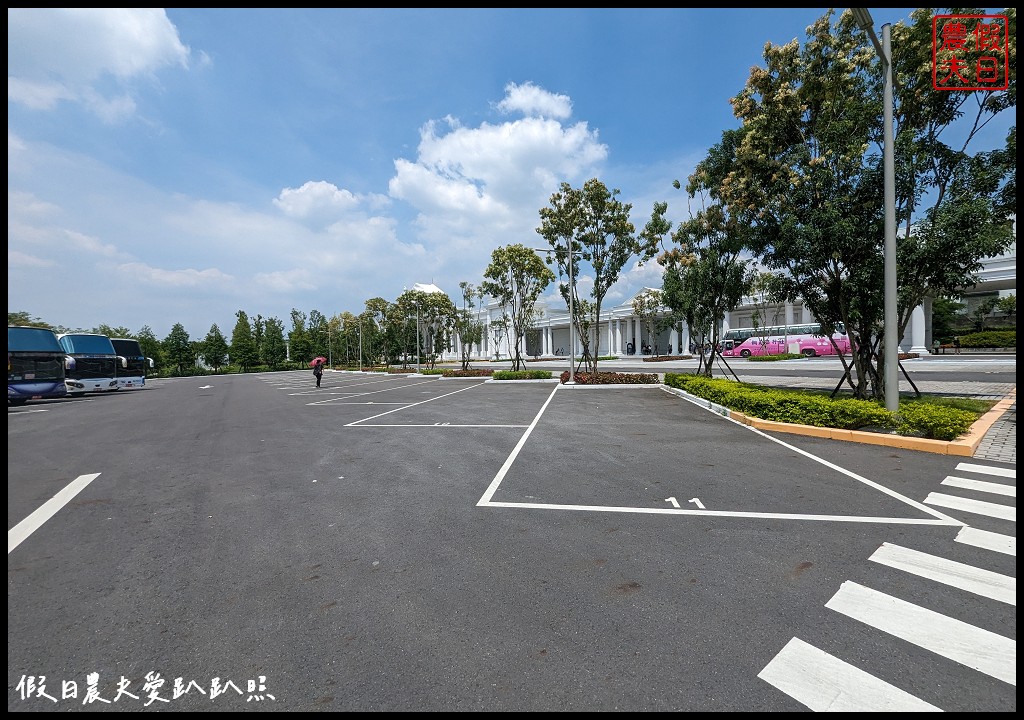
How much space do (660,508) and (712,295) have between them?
46.0ft

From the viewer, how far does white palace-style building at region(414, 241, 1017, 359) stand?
33238 millimetres

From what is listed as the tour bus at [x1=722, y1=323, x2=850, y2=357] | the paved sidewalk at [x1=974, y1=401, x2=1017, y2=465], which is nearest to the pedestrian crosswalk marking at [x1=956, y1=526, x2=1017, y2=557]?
the paved sidewalk at [x1=974, y1=401, x2=1017, y2=465]

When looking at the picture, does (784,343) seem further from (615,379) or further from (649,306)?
(615,379)

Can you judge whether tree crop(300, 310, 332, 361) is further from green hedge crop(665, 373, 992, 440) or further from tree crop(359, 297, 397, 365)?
green hedge crop(665, 373, 992, 440)

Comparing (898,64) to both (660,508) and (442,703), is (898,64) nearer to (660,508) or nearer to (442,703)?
(660,508)

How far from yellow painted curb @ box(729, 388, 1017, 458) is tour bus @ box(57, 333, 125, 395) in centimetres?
3367

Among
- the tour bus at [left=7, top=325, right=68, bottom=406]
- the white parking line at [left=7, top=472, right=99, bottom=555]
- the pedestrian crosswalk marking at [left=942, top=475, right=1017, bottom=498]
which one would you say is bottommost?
the pedestrian crosswalk marking at [left=942, top=475, right=1017, bottom=498]

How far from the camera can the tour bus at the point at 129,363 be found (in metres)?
28.8

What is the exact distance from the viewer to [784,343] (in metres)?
43.1

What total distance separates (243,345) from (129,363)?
150 ft

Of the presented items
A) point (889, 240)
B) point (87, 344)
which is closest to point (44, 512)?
point (889, 240)

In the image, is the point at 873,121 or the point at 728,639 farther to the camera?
the point at 873,121

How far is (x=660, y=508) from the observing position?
5059mm

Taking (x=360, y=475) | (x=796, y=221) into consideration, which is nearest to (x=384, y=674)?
(x=360, y=475)
